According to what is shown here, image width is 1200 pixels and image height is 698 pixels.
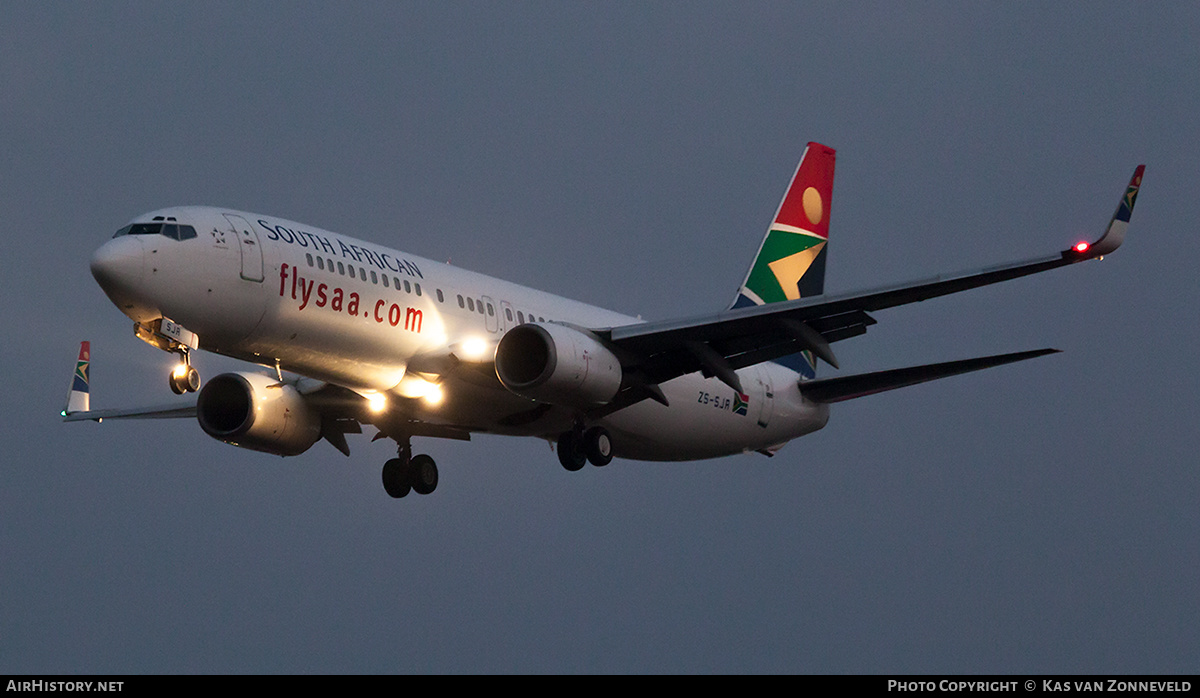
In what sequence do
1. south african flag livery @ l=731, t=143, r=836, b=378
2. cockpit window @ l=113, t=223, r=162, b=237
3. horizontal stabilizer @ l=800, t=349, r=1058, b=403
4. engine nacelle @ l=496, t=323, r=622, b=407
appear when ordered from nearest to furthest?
cockpit window @ l=113, t=223, r=162, b=237, engine nacelle @ l=496, t=323, r=622, b=407, horizontal stabilizer @ l=800, t=349, r=1058, b=403, south african flag livery @ l=731, t=143, r=836, b=378

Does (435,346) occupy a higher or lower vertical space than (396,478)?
higher

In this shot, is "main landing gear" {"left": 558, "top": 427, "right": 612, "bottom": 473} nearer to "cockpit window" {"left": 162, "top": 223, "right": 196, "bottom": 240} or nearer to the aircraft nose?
"cockpit window" {"left": 162, "top": 223, "right": 196, "bottom": 240}

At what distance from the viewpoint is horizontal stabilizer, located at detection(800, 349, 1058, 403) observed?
36406 millimetres

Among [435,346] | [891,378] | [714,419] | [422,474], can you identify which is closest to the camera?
[435,346]

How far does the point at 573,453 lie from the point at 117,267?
11395 mm

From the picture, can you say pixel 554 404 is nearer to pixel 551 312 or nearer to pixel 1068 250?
pixel 551 312

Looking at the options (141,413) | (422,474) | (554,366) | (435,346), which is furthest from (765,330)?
(141,413)

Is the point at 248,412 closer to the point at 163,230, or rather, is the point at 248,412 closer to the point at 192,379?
the point at 192,379

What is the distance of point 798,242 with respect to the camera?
48906 millimetres

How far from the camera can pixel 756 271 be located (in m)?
47.4

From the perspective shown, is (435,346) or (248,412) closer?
(435,346)

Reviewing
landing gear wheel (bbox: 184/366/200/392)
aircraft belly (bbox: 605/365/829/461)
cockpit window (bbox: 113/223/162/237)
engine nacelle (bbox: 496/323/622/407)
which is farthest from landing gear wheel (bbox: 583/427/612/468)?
cockpit window (bbox: 113/223/162/237)

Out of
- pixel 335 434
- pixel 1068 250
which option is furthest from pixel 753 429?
pixel 1068 250

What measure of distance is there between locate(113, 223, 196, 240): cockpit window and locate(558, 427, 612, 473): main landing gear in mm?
10176
